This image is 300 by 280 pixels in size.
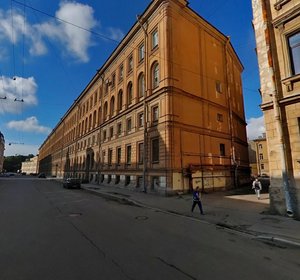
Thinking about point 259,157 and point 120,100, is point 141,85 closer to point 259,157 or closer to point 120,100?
point 120,100

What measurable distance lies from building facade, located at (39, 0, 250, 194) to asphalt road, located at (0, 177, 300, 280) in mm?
11039

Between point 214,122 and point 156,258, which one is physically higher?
point 214,122

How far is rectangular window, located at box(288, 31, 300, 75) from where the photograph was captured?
11000 mm

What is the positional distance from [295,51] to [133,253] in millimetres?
11518

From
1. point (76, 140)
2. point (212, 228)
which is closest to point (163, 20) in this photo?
point (212, 228)

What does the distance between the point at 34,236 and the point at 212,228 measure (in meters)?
6.02

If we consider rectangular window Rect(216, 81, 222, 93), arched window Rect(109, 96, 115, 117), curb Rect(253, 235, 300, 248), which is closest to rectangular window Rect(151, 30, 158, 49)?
→ rectangular window Rect(216, 81, 222, 93)

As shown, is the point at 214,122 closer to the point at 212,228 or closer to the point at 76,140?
the point at 212,228

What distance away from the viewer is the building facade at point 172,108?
20000 mm

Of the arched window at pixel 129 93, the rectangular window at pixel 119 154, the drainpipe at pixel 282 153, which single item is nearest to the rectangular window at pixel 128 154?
the rectangular window at pixel 119 154

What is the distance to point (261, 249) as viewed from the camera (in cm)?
635

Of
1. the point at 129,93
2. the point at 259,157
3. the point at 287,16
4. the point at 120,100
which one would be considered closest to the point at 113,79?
the point at 120,100

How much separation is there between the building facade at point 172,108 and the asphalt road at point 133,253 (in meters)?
11.0

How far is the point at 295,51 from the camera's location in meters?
11.1
